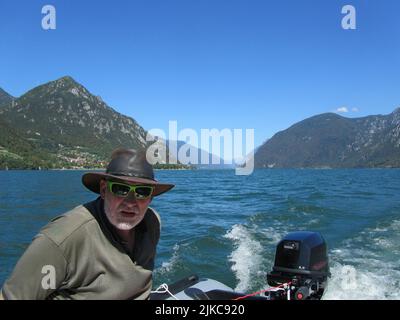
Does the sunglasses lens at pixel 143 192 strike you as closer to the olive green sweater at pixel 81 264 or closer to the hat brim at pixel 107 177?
the hat brim at pixel 107 177

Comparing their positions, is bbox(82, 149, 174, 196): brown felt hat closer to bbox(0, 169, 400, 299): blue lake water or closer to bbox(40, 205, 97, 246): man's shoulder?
bbox(40, 205, 97, 246): man's shoulder

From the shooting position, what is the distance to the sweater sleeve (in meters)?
2.65

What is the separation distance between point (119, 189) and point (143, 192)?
0.20m

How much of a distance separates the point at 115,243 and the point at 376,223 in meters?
19.2

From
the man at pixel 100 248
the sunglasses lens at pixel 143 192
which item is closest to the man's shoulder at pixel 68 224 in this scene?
the man at pixel 100 248

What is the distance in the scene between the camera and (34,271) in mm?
2660

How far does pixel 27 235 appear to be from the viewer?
19.2 m

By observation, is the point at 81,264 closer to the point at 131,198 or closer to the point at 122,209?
the point at 122,209

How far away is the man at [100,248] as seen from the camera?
269 centimetres

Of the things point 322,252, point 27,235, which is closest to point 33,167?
point 27,235

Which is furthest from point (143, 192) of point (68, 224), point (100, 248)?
point (68, 224)

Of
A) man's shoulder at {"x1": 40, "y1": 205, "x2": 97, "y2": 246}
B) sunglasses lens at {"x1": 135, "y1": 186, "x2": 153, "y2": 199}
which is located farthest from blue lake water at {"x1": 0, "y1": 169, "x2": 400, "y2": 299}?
man's shoulder at {"x1": 40, "y1": 205, "x2": 97, "y2": 246}

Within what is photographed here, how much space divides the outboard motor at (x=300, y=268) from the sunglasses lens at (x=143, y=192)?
3458 mm
